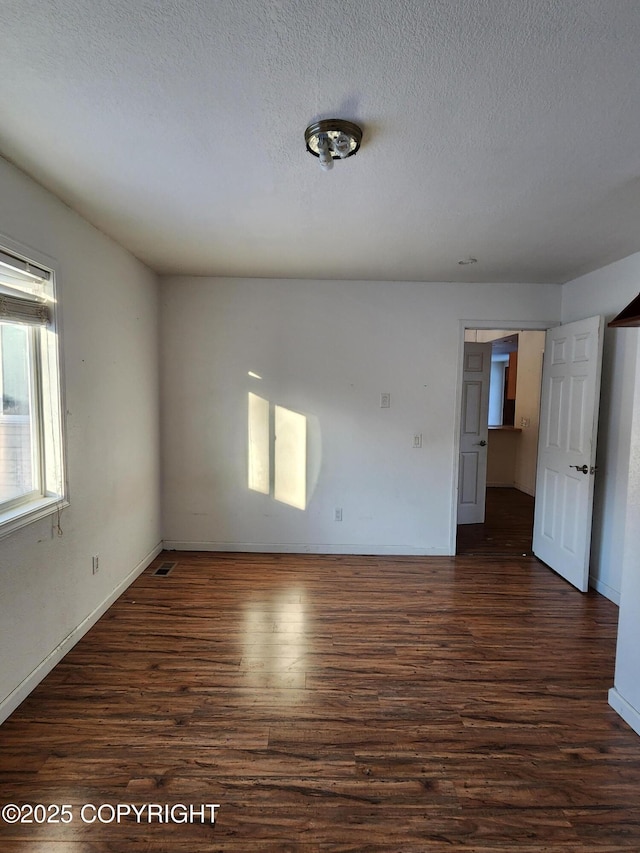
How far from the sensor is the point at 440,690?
2.11 meters

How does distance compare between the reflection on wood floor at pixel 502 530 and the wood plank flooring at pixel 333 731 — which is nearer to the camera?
the wood plank flooring at pixel 333 731

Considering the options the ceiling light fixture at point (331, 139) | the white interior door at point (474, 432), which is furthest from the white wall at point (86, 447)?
the white interior door at point (474, 432)

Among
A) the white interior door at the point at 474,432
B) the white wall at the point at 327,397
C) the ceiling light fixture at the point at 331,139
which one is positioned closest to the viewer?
the ceiling light fixture at the point at 331,139

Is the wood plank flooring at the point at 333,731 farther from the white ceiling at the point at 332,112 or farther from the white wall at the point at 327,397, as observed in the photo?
the white ceiling at the point at 332,112

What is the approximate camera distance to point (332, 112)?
1495 millimetres

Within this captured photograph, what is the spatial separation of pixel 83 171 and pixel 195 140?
2.14 ft

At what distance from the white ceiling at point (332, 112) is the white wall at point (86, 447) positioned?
0.24 m

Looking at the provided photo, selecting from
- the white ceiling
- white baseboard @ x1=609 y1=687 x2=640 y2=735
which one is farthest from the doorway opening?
the white ceiling

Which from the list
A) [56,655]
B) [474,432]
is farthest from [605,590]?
[56,655]

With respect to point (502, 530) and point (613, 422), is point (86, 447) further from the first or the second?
point (502, 530)

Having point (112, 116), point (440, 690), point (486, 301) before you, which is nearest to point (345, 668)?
point (440, 690)

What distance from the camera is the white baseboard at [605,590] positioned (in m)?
3.07

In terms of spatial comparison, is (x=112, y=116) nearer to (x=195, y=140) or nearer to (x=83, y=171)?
(x=195, y=140)

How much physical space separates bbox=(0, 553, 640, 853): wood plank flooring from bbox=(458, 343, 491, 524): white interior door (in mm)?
1997
